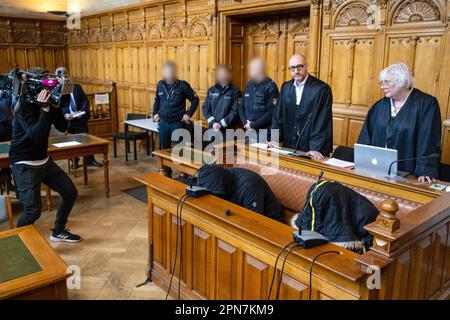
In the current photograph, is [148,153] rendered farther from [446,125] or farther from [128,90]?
[446,125]

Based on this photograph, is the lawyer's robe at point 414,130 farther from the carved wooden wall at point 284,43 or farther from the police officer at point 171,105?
the police officer at point 171,105

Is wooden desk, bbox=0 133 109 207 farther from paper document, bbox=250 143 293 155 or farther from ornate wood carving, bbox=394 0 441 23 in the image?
ornate wood carving, bbox=394 0 441 23

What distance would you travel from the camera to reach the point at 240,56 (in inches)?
257

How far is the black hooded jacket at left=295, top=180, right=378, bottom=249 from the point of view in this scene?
205 cm

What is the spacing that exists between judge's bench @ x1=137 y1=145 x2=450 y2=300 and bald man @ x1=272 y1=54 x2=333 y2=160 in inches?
21.6

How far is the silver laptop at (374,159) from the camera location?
2516 millimetres

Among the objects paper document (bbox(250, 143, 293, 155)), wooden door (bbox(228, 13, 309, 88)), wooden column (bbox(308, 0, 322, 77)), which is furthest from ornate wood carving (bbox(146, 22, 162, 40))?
paper document (bbox(250, 143, 293, 155))

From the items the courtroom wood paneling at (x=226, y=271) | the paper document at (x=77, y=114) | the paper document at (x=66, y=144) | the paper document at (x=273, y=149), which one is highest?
the paper document at (x=77, y=114)

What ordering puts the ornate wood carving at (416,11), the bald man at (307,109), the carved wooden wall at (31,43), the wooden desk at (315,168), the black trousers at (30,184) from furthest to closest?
1. the carved wooden wall at (31,43)
2. the ornate wood carving at (416,11)
3. the bald man at (307,109)
4. the black trousers at (30,184)
5. the wooden desk at (315,168)

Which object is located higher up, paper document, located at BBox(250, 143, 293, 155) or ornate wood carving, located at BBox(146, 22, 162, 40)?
ornate wood carving, located at BBox(146, 22, 162, 40)

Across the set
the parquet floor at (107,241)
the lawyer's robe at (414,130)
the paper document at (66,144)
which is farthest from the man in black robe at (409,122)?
the paper document at (66,144)

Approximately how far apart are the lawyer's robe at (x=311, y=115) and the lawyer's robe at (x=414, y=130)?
53 centimetres

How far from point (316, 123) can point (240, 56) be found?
3247mm

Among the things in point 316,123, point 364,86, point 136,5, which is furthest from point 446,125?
point 136,5
